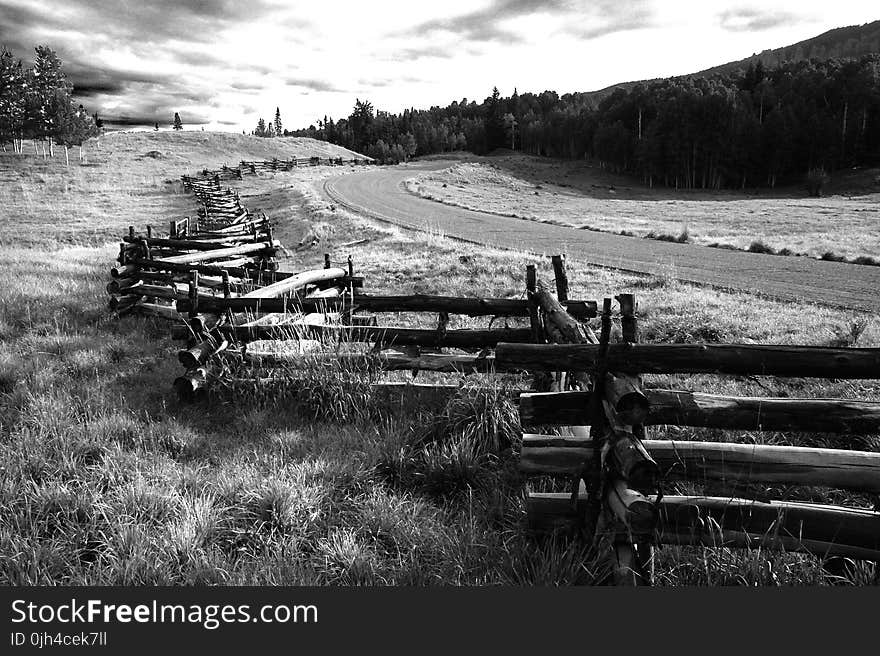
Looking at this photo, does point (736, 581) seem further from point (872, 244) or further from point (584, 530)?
point (872, 244)

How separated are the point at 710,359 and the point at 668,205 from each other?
50606mm

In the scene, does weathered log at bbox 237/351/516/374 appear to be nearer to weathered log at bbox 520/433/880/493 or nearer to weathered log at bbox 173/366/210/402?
weathered log at bbox 173/366/210/402

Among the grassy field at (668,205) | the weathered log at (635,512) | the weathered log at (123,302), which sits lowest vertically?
the weathered log at (635,512)

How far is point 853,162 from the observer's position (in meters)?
70.0

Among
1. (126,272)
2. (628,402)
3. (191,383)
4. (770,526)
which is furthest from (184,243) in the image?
(770,526)

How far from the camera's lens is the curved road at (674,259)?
41.6 ft

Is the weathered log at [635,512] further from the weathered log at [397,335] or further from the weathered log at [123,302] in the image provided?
the weathered log at [123,302]

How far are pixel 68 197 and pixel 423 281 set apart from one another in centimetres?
3666

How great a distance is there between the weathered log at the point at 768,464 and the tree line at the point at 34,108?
74.8 m

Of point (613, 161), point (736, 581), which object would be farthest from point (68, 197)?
point (613, 161)

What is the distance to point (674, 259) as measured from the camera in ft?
57.0

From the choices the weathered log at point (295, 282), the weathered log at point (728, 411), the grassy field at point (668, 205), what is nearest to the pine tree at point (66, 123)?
the grassy field at point (668, 205)

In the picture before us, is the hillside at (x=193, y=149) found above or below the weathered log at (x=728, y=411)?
above

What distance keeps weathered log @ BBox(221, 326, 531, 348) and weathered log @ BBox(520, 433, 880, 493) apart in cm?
284
